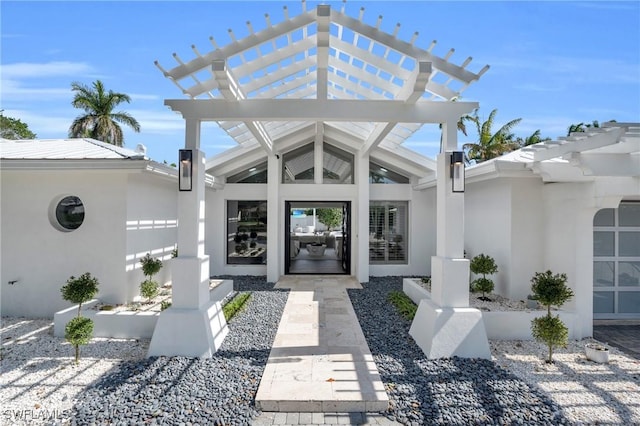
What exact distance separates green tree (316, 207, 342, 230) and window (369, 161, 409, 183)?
13.8 m

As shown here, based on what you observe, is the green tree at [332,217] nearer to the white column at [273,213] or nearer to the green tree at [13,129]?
the white column at [273,213]

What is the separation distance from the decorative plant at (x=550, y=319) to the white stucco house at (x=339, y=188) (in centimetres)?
110

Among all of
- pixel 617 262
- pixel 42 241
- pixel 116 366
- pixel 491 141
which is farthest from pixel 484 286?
pixel 491 141

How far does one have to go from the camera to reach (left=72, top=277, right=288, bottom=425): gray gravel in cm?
363

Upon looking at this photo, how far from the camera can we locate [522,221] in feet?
24.2

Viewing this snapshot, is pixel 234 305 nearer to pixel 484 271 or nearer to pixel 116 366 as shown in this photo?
pixel 116 366

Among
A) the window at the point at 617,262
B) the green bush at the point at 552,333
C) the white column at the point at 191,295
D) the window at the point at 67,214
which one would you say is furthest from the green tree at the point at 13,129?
the window at the point at 617,262

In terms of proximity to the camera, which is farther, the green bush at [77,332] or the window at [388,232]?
the window at [388,232]

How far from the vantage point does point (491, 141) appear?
24.7m

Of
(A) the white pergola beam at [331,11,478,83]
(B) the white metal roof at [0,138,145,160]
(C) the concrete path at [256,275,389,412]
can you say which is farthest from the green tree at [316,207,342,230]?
(A) the white pergola beam at [331,11,478,83]

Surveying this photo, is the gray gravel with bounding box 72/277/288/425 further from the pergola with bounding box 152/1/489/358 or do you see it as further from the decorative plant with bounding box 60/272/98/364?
the pergola with bounding box 152/1/489/358

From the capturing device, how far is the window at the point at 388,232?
12.1 m

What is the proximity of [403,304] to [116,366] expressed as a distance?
566 centimetres

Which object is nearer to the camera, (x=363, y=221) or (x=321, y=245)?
(x=363, y=221)
